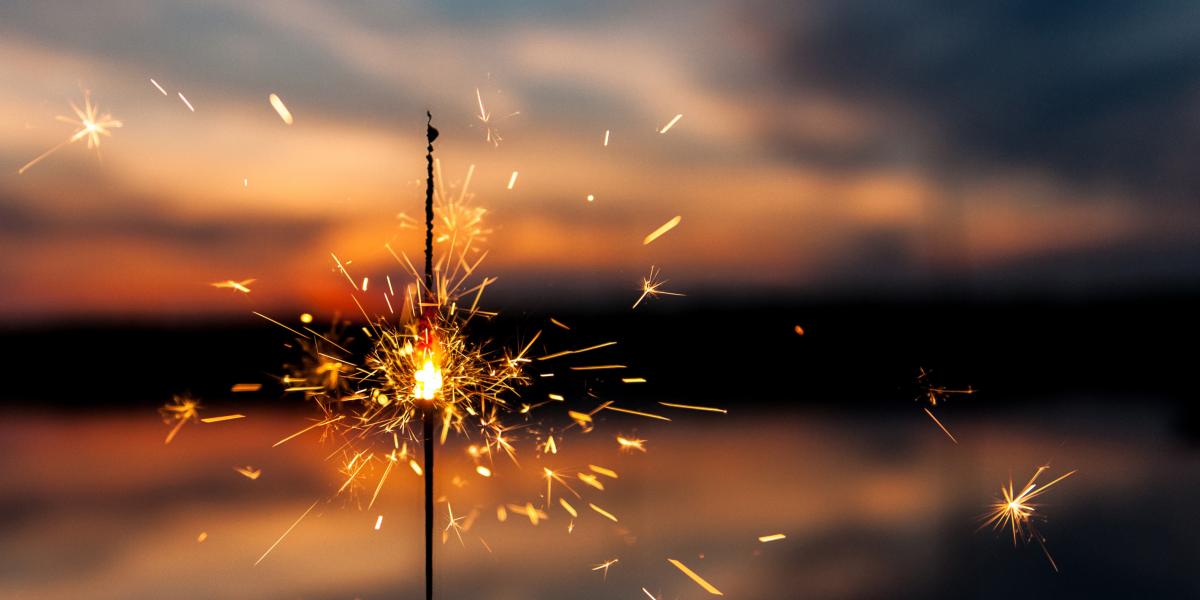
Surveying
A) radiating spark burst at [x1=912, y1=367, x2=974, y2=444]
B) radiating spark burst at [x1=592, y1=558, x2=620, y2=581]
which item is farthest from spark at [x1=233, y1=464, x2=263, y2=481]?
radiating spark burst at [x1=912, y1=367, x2=974, y2=444]

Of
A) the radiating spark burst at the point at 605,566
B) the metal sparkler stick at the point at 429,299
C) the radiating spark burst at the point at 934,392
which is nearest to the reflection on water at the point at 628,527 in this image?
Answer: the radiating spark burst at the point at 605,566

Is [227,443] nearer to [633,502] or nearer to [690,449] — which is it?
[690,449]

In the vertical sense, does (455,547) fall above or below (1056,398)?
below

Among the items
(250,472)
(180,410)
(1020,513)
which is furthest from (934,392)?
(250,472)

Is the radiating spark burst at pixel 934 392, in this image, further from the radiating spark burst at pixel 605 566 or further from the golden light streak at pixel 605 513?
the radiating spark burst at pixel 605 566

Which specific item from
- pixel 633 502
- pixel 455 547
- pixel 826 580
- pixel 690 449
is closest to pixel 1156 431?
pixel 690 449

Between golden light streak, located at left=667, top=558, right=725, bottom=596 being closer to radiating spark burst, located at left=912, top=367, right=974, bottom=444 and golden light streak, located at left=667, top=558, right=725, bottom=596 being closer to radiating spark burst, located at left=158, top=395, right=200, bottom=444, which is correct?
radiating spark burst, located at left=158, top=395, right=200, bottom=444
